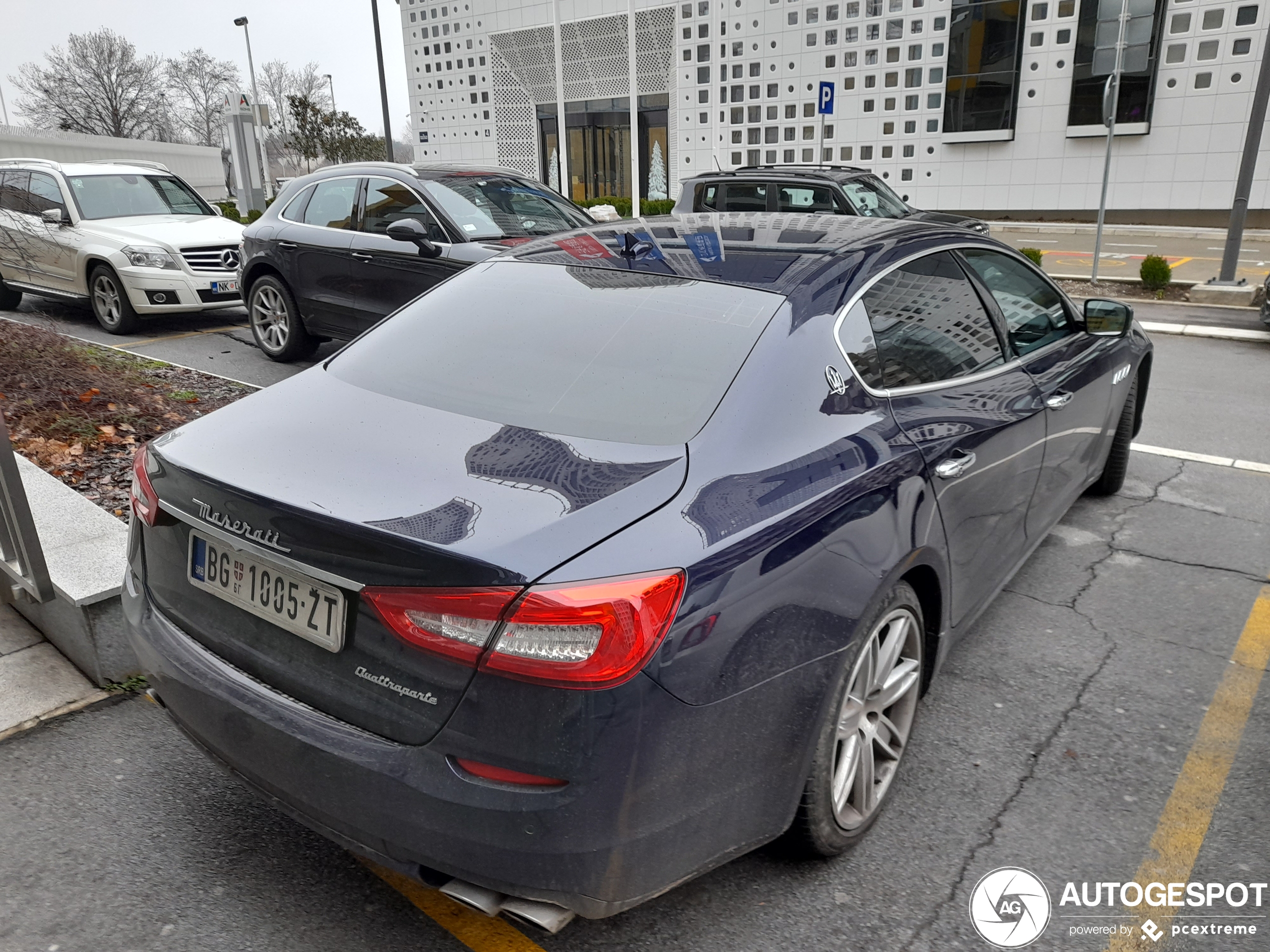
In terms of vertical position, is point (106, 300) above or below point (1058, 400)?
below

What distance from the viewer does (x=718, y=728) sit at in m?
1.90

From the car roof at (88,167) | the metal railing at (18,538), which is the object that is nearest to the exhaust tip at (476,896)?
the metal railing at (18,538)

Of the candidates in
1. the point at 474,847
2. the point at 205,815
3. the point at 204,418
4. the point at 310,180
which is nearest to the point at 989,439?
the point at 474,847

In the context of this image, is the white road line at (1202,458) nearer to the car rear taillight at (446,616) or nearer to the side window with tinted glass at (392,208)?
the car rear taillight at (446,616)

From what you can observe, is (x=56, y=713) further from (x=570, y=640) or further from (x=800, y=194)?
(x=800, y=194)

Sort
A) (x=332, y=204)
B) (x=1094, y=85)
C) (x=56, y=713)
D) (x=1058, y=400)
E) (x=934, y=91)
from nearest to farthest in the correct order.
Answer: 1. (x=56, y=713)
2. (x=1058, y=400)
3. (x=332, y=204)
4. (x=1094, y=85)
5. (x=934, y=91)

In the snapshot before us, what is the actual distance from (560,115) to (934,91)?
38.7 ft

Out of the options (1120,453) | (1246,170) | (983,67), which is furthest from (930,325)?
(983,67)

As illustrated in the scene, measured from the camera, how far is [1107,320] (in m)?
4.02

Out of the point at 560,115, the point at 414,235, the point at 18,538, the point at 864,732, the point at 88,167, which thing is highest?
the point at 560,115

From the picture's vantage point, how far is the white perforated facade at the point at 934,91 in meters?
24.3

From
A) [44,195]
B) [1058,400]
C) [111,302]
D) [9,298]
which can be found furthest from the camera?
[9,298]

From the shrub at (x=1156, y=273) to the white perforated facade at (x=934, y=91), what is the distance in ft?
22.8

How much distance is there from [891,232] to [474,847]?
7.75 feet
